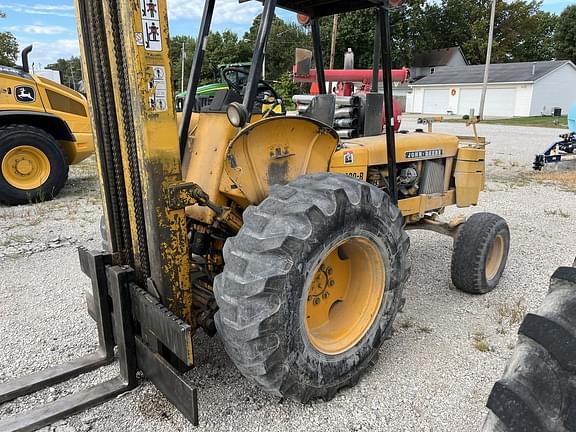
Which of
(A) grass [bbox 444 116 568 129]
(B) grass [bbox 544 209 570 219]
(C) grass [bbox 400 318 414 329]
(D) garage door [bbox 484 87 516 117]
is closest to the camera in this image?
(C) grass [bbox 400 318 414 329]

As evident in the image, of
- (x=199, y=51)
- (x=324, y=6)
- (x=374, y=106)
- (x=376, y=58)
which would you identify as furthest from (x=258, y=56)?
(x=376, y=58)

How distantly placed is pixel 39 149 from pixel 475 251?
697 centimetres

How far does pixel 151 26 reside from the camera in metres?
2.25

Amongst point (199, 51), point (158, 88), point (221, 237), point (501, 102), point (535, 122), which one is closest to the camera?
point (158, 88)

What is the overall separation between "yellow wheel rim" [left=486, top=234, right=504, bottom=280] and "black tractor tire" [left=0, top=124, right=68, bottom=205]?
683 centimetres

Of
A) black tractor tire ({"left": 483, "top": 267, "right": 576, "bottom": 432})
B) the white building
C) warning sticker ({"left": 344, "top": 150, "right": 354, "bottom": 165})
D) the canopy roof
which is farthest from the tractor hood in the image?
the white building

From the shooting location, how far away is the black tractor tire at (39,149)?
7613mm

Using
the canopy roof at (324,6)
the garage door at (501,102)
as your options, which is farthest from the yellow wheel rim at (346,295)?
the garage door at (501,102)

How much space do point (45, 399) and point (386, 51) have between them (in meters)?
3.29

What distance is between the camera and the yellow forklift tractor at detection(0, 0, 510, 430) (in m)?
2.34

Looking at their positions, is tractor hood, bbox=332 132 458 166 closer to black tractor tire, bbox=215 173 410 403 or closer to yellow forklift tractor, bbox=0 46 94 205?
black tractor tire, bbox=215 173 410 403

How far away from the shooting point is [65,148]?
8.60 m

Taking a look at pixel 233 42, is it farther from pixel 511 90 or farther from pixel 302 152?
pixel 302 152

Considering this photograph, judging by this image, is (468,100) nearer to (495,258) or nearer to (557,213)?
(557,213)
